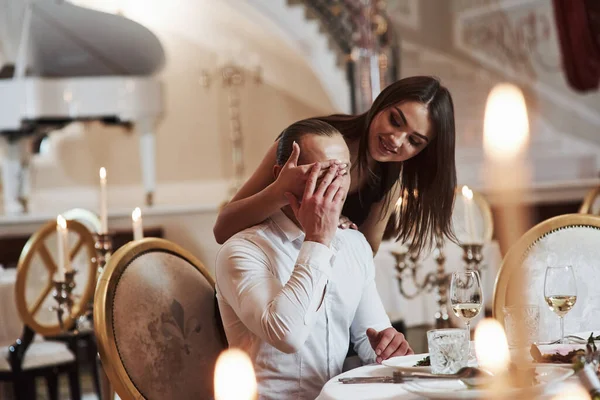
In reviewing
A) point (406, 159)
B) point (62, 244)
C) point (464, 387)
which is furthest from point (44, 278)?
point (464, 387)

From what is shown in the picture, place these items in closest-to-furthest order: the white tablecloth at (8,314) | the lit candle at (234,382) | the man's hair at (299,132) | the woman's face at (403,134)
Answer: the lit candle at (234,382) → the man's hair at (299,132) → the woman's face at (403,134) → the white tablecloth at (8,314)

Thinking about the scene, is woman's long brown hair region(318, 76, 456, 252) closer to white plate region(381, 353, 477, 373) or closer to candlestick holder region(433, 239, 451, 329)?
white plate region(381, 353, 477, 373)

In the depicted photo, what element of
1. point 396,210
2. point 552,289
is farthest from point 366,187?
point 552,289

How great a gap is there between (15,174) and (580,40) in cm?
457

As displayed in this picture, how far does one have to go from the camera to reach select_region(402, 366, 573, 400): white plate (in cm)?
123

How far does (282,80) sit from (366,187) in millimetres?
7147

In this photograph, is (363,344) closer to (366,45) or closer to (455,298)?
(455,298)

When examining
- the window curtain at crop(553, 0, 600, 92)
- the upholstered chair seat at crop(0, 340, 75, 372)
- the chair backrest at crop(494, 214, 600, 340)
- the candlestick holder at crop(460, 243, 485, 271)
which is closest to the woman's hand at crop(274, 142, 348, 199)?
the chair backrest at crop(494, 214, 600, 340)

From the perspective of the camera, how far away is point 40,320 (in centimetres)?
354

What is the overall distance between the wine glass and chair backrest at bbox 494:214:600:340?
2.04 feet

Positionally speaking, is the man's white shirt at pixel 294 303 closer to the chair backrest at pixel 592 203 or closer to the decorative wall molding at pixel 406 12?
the chair backrest at pixel 592 203

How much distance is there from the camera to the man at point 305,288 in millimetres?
1624

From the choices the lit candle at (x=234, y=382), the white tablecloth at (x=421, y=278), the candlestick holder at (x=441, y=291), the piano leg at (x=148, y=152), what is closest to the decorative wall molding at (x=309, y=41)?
the piano leg at (x=148, y=152)

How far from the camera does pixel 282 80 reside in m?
9.21
